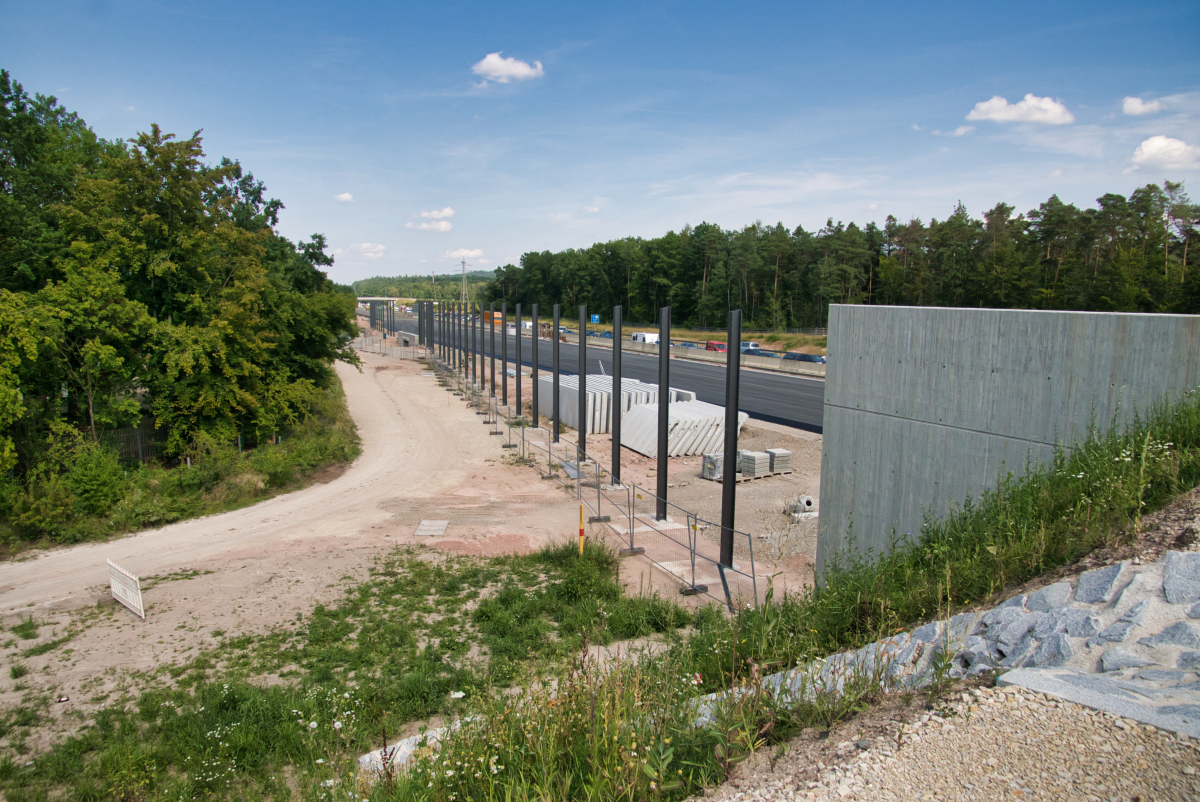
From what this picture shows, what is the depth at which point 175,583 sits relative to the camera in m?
14.1

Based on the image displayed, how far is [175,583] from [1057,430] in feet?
54.0

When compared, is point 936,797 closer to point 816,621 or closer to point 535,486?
point 816,621

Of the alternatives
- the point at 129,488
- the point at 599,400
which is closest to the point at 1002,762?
the point at 129,488

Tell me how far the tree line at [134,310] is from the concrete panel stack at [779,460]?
18.4 m

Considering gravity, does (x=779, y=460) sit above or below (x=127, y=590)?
below

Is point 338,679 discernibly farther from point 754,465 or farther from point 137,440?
point 137,440

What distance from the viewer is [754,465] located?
78.2ft

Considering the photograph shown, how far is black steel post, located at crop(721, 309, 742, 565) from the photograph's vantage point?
1366 centimetres

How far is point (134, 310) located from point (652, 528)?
58.2 feet

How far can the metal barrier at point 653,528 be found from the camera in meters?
13.2

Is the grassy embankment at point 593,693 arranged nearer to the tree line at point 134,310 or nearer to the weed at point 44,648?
the weed at point 44,648

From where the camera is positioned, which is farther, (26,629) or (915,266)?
(915,266)

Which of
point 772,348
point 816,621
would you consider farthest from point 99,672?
point 772,348

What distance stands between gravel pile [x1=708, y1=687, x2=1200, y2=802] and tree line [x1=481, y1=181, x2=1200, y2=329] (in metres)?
58.4
